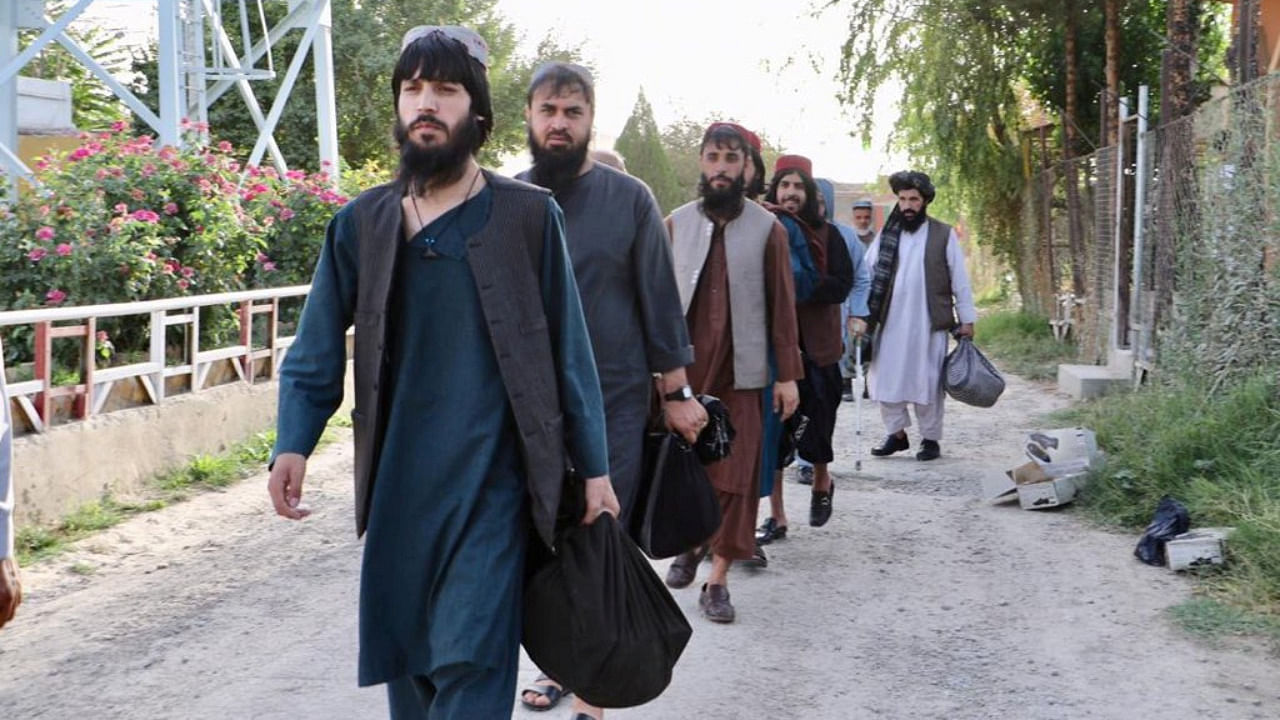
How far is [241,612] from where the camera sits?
6.38 meters

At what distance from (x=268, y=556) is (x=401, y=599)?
402cm

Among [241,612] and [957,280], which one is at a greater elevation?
[957,280]

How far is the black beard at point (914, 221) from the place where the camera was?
10.7 meters

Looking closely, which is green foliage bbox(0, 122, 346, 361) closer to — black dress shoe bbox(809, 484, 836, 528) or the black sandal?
black dress shoe bbox(809, 484, 836, 528)

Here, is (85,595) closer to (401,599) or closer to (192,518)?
(192,518)

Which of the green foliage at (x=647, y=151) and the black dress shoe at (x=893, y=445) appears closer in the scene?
the black dress shoe at (x=893, y=445)

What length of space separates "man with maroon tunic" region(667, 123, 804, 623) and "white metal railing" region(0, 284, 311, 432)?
326cm

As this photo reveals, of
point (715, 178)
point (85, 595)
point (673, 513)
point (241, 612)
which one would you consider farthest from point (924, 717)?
point (85, 595)

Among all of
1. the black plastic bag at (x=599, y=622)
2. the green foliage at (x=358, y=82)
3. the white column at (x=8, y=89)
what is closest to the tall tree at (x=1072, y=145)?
the white column at (x=8, y=89)

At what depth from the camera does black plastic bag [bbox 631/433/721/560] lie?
16.4 ft

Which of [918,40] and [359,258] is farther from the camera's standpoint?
[918,40]

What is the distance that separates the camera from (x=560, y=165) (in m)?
5.00

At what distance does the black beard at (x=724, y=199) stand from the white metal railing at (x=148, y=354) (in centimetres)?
335

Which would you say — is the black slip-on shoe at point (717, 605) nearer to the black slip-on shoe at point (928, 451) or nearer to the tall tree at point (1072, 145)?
the black slip-on shoe at point (928, 451)
